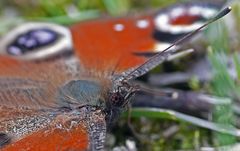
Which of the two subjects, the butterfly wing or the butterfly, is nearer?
the butterfly

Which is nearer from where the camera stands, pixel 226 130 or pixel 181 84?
pixel 226 130

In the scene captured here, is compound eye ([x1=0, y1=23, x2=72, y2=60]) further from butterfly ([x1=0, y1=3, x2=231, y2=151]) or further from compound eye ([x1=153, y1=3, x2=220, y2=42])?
compound eye ([x1=153, y1=3, x2=220, y2=42])

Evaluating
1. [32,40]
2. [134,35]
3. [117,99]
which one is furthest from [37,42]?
[117,99]

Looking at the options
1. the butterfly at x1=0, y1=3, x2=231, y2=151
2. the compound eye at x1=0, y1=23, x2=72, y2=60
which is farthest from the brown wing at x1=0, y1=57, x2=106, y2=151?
the compound eye at x1=0, y1=23, x2=72, y2=60

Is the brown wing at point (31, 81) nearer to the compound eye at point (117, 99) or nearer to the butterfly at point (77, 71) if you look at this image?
the butterfly at point (77, 71)

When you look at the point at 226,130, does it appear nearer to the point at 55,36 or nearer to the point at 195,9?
the point at 195,9

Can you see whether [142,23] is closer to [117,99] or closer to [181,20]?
[181,20]

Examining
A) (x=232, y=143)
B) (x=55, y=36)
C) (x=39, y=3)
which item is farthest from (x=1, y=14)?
(x=232, y=143)
